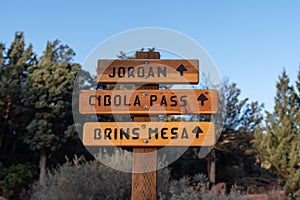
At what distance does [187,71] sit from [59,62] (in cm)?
1550

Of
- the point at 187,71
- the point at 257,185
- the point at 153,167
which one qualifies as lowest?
the point at 257,185

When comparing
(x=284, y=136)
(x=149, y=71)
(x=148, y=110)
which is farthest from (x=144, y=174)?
(x=284, y=136)

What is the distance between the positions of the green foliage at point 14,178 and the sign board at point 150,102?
498 inches

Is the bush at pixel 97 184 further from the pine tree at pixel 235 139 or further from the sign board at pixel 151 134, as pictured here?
the pine tree at pixel 235 139

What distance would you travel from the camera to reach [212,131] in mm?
3338

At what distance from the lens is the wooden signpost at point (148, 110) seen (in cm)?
336

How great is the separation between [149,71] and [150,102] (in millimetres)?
261

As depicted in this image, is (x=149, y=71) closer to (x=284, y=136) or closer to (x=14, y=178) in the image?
(x=284, y=136)

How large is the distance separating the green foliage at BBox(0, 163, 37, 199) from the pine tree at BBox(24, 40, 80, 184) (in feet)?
1.60

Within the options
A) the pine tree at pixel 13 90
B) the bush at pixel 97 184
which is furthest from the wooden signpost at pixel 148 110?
the pine tree at pixel 13 90

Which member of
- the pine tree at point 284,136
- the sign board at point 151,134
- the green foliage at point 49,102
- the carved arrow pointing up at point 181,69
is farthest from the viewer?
the green foliage at point 49,102

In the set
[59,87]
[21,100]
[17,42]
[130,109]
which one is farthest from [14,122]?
[130,109]

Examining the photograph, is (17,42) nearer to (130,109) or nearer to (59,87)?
(59,87)

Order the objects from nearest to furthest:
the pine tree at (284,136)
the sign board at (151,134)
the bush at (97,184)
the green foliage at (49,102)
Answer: the sign board at (151,134)
the bush at (97,184)
the pine tree at (284,136)
the green foliage at (49,102)
